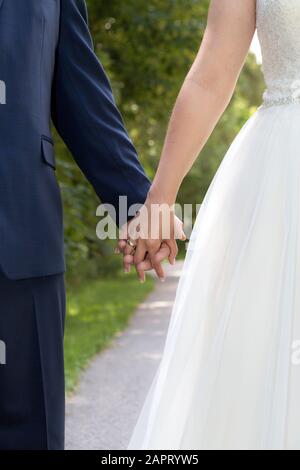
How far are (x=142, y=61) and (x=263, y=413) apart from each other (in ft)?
42.5

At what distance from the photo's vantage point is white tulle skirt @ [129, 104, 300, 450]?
254 cm

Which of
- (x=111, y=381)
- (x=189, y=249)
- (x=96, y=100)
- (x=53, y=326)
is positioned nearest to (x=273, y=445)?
(x=189, y=249)

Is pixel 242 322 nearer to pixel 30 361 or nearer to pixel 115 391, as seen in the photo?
pixel 30 361

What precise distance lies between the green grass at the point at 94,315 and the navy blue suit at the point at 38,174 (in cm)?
416

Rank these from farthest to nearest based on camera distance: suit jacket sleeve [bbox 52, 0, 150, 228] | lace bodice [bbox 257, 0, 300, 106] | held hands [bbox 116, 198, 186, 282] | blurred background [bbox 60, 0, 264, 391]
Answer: blurred background [bbox 60, 0, 264, 391], suit jacket sleeve [bbox 52, 0, 150, 228], held hands [bbox 116, 198, 186, 282], lace bodice [bbox 257, 0, 300, 106]

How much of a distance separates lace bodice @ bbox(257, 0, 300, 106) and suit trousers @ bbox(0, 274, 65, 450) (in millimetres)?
856

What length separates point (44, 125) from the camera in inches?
114

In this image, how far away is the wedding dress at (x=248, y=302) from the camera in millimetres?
2549

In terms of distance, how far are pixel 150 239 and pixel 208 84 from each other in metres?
0.52

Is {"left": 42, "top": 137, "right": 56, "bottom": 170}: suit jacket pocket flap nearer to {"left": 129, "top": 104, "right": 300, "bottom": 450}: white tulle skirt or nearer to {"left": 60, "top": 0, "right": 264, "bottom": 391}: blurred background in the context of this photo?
{"left": 129, "top": 104, "right": 300, "bottom": 450}: white tulle skirt

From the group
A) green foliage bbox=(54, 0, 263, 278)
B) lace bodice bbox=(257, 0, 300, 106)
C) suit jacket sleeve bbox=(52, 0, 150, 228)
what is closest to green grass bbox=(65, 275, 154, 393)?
green foliage bbox=(54, 0, 263, 278)

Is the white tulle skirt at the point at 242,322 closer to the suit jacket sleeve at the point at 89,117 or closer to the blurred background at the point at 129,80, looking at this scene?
the suit jacket sleeve at the point at 89,117

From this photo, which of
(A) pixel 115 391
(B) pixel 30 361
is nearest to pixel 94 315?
(A) pixel 115 391
